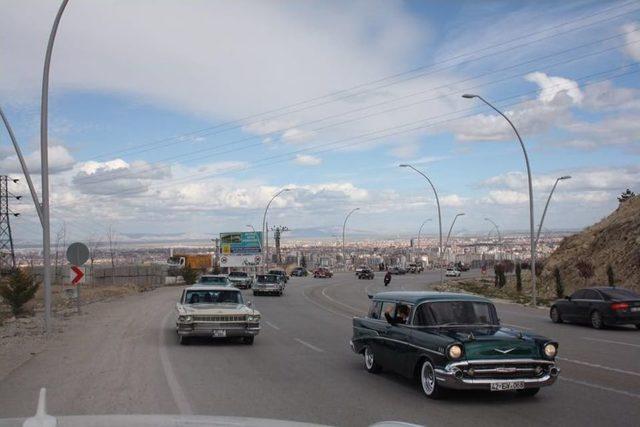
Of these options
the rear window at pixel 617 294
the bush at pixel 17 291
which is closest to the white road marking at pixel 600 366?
the rear window at pixel 617 294

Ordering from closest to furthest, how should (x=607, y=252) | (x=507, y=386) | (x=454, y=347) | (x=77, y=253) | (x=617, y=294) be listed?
(x=507, y=386) → (x=454, y=347) → (x=617, y=294) → (x=77, y=253) → (x=607, y=252)

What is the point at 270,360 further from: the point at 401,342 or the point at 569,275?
the point at 569,275

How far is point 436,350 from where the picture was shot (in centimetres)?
935

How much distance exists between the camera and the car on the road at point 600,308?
21562 millimetres

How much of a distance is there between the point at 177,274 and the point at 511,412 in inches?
2799

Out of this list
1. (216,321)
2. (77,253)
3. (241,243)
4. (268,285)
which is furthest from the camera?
(241,243)

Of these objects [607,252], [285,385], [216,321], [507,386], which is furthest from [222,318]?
[607,252]

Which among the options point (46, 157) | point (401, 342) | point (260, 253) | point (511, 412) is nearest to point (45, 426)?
point (511, 412)

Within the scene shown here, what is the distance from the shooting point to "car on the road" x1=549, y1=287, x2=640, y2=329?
70.7 feet

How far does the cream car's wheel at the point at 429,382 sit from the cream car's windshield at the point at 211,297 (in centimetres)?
883

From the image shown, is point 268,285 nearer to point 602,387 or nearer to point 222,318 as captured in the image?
point 222,318

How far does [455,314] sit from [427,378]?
1.27 meters

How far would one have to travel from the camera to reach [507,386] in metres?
8.99

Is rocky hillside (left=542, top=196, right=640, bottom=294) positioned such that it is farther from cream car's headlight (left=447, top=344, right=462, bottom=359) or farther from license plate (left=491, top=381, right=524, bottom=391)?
cream car's headlight (left=447, top=344, right=462, bottom=359)
